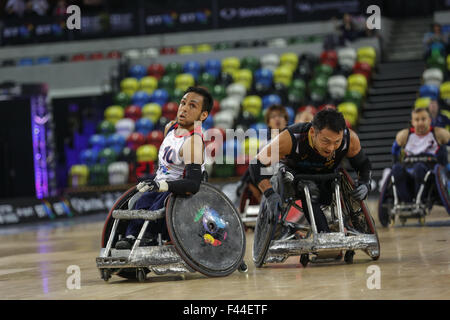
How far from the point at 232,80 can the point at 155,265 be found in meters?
14.7

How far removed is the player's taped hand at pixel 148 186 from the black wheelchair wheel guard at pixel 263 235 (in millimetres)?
1096

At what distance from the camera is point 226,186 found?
17906 millimetres

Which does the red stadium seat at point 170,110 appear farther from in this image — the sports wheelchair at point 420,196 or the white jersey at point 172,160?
the white jersey at point 172,160

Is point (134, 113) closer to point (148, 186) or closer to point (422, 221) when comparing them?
point (422, 221)

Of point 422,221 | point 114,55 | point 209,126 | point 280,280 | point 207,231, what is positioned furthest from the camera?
point 114,55

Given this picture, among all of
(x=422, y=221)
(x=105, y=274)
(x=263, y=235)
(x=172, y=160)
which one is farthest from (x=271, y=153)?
(x=422, y=221)

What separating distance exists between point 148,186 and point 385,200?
221 inches

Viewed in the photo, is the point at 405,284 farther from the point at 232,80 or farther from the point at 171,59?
the point at 171,59

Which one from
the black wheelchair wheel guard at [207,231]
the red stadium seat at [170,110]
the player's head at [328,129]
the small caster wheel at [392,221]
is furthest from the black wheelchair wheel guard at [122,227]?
the red stadium seat at [170,110]

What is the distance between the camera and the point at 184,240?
622 cm

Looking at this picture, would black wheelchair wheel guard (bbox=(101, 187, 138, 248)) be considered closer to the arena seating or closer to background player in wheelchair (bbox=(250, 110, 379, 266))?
background player in wheelchair (bbox=(250, 110, 379, 266))

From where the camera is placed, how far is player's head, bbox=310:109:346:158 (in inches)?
266

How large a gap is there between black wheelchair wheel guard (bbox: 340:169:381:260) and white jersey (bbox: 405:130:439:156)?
12.9ft

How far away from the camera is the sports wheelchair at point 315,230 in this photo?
6.84m
